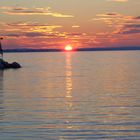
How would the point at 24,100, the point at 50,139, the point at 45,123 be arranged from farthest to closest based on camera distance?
the point at 24,100 < the point at 45,123 < the point at 50,139

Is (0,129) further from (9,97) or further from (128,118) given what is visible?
(9,97)

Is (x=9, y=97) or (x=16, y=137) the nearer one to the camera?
(x=16, y=137)

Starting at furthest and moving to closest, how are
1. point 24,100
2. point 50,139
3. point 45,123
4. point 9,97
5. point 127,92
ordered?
point 127,92
point 9,97
point 24,100
point 45,123
point 50,139

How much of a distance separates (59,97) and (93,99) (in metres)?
4.26

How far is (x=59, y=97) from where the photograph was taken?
46.2 m

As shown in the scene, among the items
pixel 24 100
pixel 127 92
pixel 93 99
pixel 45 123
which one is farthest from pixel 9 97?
pixel 45 123

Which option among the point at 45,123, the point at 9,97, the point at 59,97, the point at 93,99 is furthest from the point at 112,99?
the point at 45,123

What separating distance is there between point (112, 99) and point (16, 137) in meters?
19.3

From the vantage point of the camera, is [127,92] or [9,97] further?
[127,92]

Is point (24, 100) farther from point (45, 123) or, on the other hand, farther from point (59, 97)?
point (45, 123)

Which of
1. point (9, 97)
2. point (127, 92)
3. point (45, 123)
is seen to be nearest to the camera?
point (45, 123)

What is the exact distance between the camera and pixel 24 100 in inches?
1677

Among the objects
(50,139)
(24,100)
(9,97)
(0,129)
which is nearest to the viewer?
(50,139)

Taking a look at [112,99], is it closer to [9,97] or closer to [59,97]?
Result: [59,97]
